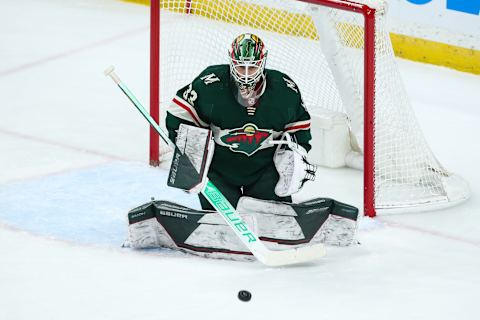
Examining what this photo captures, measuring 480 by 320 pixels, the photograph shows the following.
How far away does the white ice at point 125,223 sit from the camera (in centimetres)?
348

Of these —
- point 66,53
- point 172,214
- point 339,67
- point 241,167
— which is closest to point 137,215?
point 172,214

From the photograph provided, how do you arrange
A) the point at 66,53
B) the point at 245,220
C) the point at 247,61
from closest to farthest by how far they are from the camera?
the point at 247,61 < the point at 245,220 < the point at 66,53

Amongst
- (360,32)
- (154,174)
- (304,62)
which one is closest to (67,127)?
(154,174)

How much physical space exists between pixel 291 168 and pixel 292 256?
0.34 metres

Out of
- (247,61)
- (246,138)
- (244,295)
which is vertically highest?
(247,61)

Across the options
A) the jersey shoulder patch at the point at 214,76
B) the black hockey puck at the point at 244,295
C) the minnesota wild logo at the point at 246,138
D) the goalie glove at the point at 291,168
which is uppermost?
the jersey shoulder patch at the point at 214,76

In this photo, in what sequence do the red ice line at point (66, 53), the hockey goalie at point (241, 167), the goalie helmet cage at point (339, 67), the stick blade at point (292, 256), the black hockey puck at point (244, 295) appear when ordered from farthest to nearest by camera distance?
1. the red ice line at point (66, 53)
2. the goalie helmet cage at point (339, 67)
3. the hockey goalie at point (241, 167)
4. the stick blade at point (292, 256)
5. the black hockey puck at point (244, 295)

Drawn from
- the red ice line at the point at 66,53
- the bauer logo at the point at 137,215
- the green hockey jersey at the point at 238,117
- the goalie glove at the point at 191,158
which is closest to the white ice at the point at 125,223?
the red ice line at the point at 66,53

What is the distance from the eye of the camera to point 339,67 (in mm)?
4961

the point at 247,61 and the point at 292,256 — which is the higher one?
the point at 247,61

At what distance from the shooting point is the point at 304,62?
5254 mm

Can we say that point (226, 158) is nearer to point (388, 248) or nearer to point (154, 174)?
point (388, 248)

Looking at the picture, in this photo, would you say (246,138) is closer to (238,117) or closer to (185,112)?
(238,117)

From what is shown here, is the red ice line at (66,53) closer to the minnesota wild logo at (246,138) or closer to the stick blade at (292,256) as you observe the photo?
the minnesota wild logo at (246,138)
